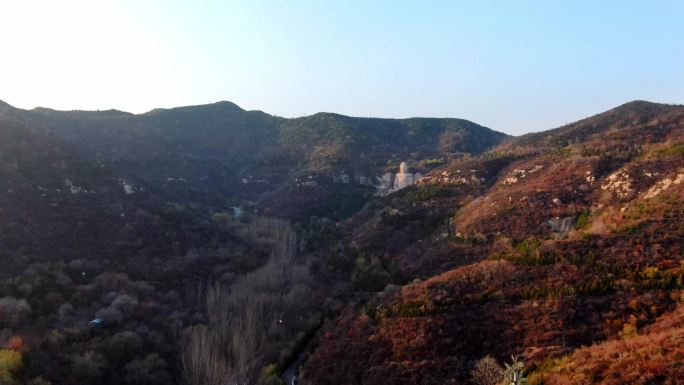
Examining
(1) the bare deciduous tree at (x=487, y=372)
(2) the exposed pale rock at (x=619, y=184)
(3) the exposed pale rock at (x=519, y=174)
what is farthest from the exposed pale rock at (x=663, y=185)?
(1) the bare deciduous tree at (x=487, y=372)

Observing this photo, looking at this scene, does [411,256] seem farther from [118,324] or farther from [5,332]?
[5,332]

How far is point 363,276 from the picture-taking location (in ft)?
144

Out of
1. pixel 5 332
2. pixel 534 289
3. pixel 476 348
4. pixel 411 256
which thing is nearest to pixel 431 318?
pixel 476 348

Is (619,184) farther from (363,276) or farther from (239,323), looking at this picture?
(239,323)

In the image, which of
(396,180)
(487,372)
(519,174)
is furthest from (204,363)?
(396,180)

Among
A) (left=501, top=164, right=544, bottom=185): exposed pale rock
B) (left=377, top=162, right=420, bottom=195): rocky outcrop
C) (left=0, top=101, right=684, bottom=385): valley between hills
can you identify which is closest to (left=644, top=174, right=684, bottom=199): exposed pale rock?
(left=0, top=101, right=684, bottom=385): valley between hills

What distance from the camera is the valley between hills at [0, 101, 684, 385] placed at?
79.9ft

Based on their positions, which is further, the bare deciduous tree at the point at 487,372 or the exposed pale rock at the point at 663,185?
the exposed pale rock at the point at 663,185

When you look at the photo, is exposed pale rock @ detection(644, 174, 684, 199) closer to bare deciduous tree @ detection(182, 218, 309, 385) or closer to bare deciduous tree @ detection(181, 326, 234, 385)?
bare deciduous tree @ detection(182, 218, 309, 385)

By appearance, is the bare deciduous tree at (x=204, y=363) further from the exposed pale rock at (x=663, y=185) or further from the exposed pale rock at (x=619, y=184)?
the exposed pale rock at (x=619, y=184)

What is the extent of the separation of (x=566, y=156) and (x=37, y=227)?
206 feet

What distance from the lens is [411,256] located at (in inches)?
1886

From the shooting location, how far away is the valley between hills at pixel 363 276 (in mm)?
24359

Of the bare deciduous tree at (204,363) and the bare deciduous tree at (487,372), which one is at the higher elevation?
the bare deciduous tree at (487,372)
